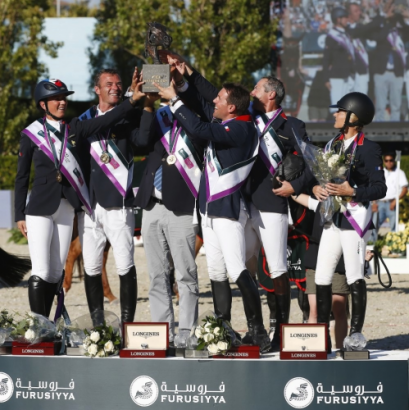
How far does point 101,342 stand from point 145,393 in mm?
441

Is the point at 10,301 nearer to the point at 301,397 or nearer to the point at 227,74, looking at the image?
the point at 301,397

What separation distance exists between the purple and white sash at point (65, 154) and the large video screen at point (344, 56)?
1613 centimetres

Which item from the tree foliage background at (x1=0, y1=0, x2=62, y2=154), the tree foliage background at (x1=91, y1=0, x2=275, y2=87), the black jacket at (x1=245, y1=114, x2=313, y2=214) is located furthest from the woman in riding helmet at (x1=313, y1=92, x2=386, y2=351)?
the tree foliage background at (x1=0, y1=0, x2=62, y2=154)

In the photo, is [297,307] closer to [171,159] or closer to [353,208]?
[353,208]

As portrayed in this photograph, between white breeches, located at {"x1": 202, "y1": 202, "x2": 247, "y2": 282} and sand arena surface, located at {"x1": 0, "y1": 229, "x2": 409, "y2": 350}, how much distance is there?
6.88 ft

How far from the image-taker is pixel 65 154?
6750 mm

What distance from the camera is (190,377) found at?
5672 millimetres

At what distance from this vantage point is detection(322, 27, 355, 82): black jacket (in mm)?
22578

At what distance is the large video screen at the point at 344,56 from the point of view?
22422 millimetres

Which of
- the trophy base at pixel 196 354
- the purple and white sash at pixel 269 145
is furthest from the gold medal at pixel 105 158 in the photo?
the trophy base at pixel 196 354

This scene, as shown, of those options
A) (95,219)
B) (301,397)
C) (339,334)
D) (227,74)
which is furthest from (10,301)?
(227,74)

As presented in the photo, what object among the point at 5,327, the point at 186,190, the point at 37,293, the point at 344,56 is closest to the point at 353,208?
the point at 186,190

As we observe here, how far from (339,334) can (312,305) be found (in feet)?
1.76

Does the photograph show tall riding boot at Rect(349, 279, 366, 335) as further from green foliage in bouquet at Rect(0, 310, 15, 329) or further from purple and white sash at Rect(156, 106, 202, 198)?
green foliage in bouquet at Rect(0, 310, 15, 329)
